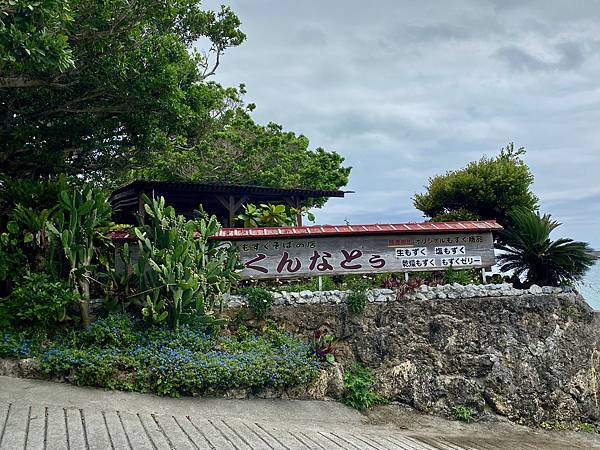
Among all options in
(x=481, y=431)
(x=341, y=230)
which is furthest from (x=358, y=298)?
(x=481, y=431)

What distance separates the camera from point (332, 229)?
11766 millimetres

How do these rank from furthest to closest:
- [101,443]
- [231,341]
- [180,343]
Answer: [231,341], [180,343], [101,443]

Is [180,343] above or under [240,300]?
under

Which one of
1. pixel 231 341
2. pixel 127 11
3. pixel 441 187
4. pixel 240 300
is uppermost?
pixel 127 11

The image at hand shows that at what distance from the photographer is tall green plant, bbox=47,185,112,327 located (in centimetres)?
934

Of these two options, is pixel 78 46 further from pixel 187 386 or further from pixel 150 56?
pixel 187 386

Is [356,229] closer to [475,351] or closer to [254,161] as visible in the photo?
[475,351]

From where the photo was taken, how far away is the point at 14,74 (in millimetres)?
10516

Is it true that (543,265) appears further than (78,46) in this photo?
Yes

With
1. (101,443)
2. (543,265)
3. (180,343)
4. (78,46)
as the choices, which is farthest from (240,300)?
(543,265)

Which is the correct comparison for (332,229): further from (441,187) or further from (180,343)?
(441,187)

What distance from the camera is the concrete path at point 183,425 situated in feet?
21.6

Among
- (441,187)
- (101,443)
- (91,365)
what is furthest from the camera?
(441,187)

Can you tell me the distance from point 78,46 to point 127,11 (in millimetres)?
1201
